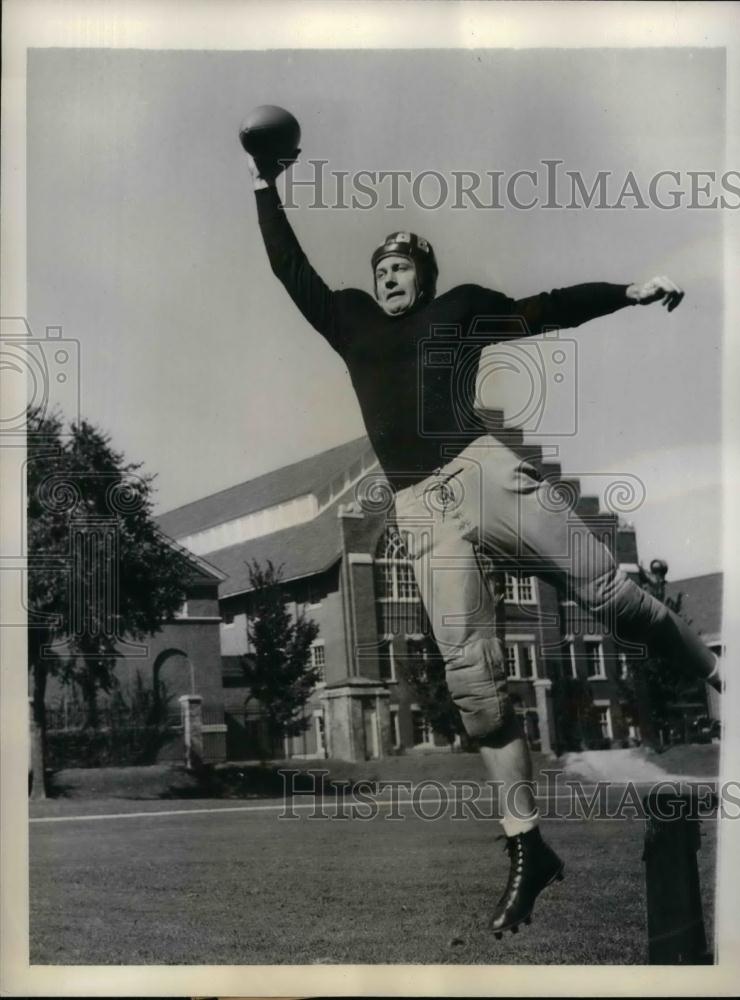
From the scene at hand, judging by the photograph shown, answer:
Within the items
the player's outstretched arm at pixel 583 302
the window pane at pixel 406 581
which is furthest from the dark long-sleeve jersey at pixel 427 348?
the window pane at pixel 406 581

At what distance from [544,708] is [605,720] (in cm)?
27

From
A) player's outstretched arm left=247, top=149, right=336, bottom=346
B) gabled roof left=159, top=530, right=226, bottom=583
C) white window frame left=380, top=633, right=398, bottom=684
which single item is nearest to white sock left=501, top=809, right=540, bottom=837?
white window frame left=380, top=633, right=398, bottom=684

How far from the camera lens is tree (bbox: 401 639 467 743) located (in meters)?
3.93

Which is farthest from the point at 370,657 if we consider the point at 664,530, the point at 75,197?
the point at 75,197

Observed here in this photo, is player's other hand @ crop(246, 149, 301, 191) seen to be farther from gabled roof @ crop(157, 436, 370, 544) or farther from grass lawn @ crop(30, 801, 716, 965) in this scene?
grass lawn @ crop(30, 801, 716, 965)

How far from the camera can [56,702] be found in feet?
13.2

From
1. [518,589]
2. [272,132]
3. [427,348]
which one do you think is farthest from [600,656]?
[272,132]

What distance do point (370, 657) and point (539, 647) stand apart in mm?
692

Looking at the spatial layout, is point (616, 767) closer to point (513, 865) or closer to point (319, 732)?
point (513, 865)

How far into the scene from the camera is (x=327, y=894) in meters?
3.92

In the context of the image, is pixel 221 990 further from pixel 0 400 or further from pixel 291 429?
pixel 0 400

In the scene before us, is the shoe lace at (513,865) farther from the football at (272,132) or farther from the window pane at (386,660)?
the football at (272,132)

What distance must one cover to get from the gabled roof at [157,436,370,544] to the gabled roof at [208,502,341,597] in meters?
0.10

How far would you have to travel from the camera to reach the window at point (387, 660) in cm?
397
